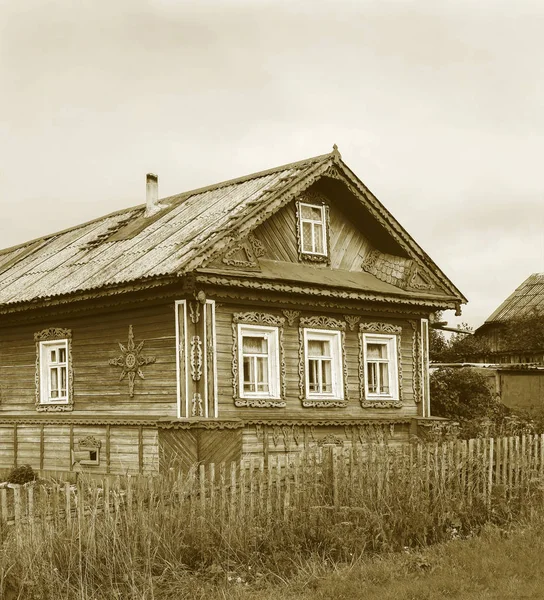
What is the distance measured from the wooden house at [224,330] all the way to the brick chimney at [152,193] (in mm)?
52

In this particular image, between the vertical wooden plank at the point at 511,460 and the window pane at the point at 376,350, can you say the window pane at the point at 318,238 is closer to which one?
the window pane at the point at 376,350

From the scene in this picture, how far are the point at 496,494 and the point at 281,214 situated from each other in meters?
9.16

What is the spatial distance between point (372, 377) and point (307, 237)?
11.0 feet

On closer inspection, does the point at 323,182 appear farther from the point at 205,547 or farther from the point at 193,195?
the point at 205,547

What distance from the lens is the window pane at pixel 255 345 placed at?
709 inches

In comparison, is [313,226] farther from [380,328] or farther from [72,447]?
[72,447]

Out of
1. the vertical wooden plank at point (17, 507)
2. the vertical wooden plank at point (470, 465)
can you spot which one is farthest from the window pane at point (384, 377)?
the vertical wooden plank at point (17, 507)

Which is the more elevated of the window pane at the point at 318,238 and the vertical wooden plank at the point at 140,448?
the window pane at the point at 318,238

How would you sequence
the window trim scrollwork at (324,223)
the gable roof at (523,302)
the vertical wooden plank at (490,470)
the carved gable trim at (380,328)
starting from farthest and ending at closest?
the gable roof at (523,302) < the carved gable trim at (380,328) < the window trim scrollwork at (324,223) < the vertical wooden plank at (490,470)

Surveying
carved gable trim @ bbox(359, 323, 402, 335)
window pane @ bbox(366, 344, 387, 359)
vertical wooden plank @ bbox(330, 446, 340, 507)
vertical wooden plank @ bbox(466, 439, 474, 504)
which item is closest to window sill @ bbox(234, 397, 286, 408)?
carved gable trim @ bbox(359, 323, 402, 335)

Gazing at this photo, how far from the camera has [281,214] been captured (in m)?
19.4

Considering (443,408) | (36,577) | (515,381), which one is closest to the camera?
(36,577)

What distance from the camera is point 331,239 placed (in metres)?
20.6

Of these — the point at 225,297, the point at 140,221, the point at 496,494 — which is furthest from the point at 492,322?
the point at 496,494
